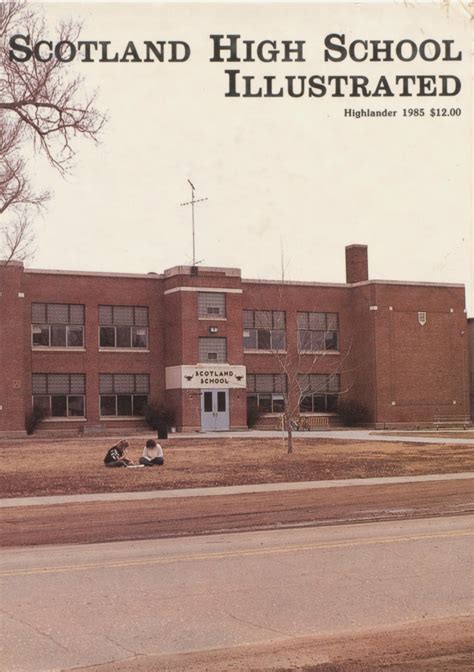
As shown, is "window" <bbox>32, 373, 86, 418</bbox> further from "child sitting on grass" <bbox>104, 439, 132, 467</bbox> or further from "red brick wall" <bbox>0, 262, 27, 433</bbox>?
"child sitting on grass" <bbox>104, 439, 132, 467</bbox>

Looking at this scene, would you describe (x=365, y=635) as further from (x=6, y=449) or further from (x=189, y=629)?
(x=6, y=449)

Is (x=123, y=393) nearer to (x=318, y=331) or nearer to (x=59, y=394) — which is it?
(x=59, y=394)

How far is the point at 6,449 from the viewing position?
114ft

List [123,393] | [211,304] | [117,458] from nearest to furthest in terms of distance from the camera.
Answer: [117,458], [123,393], [211,304]

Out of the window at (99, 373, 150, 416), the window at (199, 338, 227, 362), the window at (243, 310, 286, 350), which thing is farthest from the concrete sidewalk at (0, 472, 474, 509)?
the window at (243, 310, 286, 350)

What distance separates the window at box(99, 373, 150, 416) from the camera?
169 ft

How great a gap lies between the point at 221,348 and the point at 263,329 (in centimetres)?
387

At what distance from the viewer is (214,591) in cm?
888

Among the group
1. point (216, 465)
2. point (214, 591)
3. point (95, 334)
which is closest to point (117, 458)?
point (216, 465)

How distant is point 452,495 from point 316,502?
9.86 feet

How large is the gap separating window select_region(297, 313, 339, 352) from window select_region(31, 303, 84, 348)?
13.3m

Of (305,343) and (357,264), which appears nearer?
(305,343)

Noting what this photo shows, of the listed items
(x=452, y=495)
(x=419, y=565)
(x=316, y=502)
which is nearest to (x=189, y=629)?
(x=419, y=565)

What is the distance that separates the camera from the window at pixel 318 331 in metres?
55.9
